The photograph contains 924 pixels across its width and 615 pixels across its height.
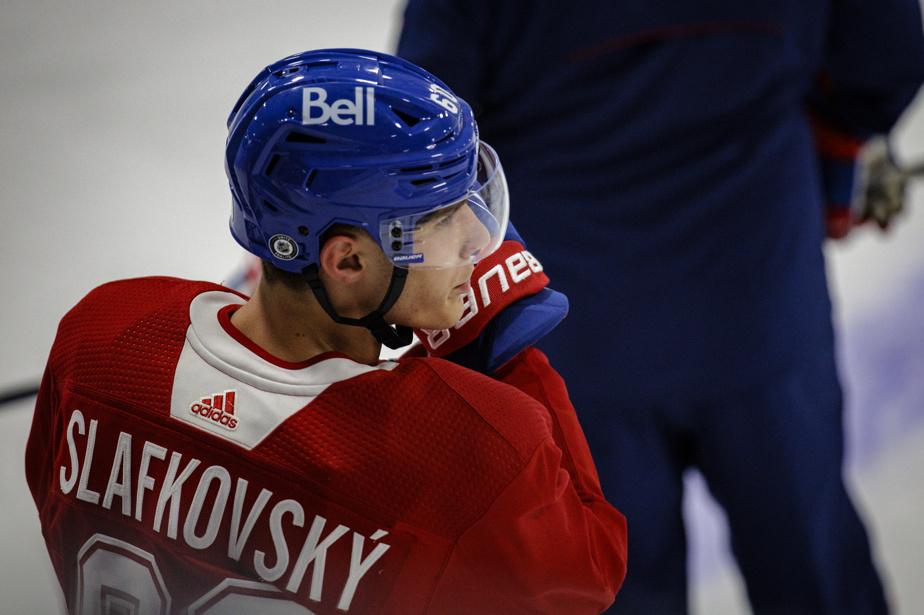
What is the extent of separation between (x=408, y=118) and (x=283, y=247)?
0.16 meters

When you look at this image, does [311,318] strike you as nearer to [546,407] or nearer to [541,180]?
[546,407]

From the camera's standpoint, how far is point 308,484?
0.98 m

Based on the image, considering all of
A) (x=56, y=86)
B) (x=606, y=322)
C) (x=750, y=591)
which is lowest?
(x=750, y=591)

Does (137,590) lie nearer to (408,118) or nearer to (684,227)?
(408,118)

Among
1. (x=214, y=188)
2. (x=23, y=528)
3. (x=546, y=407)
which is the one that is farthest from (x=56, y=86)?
(x=546, y=407)

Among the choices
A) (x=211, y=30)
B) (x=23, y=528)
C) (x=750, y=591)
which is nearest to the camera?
(x=750, y=591)

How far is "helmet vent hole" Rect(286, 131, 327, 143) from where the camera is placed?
973 millimetres

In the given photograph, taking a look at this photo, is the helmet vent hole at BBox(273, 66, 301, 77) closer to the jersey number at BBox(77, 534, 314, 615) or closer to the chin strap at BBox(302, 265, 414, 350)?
the chin strap at BBox(302, 265, 414, 350)

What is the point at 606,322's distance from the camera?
68.3 inches

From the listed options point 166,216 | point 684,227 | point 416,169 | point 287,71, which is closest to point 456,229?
point 416,169

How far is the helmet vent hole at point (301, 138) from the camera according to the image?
3.19 feet

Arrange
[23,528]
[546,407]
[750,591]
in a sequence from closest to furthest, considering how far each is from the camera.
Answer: [546,407] → [750,591] → [23,528]

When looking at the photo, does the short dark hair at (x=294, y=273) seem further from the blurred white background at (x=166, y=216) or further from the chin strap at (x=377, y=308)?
the blurred white background at (x=166, y=216)

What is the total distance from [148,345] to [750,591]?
47.1 inches
